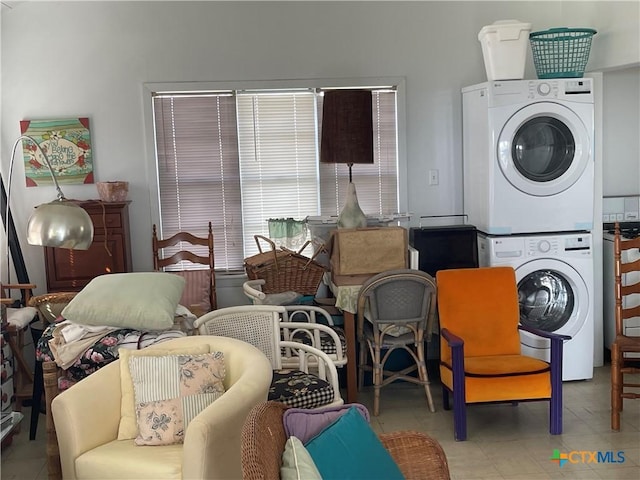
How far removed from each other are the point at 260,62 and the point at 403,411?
244cm

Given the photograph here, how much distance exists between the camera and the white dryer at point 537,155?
429 centimetres

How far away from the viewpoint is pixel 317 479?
6.11ft

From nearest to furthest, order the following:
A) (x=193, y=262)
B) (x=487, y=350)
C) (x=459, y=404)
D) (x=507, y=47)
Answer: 1. (x=459, y=404)
2. (x=487, y=350)
3. (x=507, y=47)
4. (x=193, y=262)

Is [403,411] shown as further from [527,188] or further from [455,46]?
[455,46]

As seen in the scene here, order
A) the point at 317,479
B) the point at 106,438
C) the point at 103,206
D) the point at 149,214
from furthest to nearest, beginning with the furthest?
the point at 149,214, the point at 103,206, the point at 106,438, the point at 317,479

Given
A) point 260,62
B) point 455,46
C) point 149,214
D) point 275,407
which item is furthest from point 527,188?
point 275,407

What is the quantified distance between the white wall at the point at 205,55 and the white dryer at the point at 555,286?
0.92 metres

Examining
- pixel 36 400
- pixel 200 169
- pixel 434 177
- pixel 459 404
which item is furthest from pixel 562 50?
pixel 36 400

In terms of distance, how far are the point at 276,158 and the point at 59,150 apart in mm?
1440

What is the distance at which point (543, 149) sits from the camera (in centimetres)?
441

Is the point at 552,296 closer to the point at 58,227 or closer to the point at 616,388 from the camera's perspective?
the point at 616,388

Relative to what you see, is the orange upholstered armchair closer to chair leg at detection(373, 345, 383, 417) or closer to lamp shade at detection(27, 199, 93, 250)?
chair leg at detection(373, 345, 383, 417)

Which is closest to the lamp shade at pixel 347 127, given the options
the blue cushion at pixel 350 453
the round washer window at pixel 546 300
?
the round washer window at pixel 546 300

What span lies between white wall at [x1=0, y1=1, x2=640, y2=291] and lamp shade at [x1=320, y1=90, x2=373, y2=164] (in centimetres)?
64
